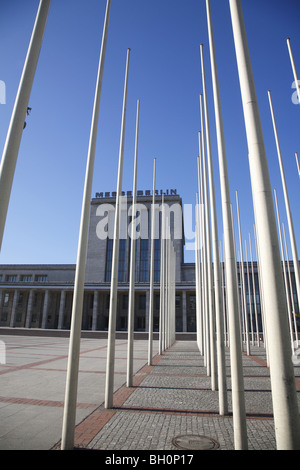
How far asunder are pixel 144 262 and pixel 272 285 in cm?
6321

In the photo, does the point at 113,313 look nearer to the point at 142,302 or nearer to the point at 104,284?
the point at 104,284

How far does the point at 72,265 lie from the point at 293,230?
6572 cm

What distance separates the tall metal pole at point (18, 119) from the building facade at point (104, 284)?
166 ft

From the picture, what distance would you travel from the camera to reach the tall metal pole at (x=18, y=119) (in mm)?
4152

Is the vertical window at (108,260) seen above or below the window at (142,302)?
Result: above

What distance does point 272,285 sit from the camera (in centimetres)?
336

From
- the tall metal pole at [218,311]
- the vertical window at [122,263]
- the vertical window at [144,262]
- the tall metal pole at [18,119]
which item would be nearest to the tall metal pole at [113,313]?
the tall metal pole at [218,311]

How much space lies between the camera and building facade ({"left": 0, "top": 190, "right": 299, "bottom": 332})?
192ft

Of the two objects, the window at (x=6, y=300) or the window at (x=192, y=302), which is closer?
the window at (x=192, y=302)

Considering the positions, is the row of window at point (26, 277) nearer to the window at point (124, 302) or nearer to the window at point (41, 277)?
the window at point (41, 277)

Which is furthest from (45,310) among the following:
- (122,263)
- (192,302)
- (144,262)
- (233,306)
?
(233,306)

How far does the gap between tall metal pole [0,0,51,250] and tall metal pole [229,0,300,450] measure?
3.35 m

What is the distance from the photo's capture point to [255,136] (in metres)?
3.88

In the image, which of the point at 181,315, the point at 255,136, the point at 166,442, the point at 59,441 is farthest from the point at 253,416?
the point at 181,315
